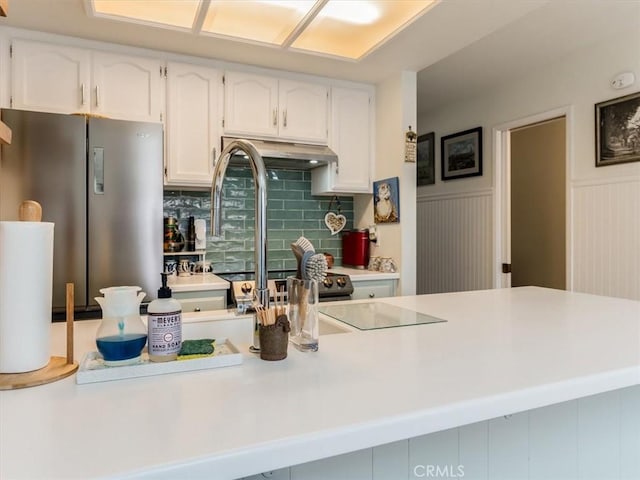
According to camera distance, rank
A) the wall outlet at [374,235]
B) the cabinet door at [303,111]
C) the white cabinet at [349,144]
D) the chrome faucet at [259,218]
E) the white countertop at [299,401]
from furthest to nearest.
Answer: the wall outlet at [374,235] → the white cabinet at [349,144] → the cabinet door at [303,111] → the chrome faucet at [259,218] → the white countertop at [299,401]

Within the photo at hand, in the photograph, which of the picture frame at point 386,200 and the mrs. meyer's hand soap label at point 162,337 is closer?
the mrs. meyer's hand soap label at point 162,337

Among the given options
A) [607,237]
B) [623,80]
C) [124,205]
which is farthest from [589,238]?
[124,205]

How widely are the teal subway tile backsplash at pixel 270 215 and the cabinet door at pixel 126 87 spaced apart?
60cm

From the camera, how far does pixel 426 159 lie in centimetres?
448

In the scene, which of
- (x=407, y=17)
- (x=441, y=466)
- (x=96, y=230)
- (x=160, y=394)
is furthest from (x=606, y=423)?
(x=96, y=230)

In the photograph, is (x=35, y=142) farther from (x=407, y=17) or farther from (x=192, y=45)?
(x=407, y=17)

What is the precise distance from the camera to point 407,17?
235 centimetres

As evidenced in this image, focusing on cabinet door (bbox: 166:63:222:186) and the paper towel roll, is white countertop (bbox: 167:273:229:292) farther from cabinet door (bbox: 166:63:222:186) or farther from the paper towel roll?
the paper towel roll

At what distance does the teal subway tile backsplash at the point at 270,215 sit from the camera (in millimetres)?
3045

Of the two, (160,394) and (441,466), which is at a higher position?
(160,394)

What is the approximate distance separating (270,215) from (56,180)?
1516mm

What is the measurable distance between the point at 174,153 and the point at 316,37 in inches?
47.9

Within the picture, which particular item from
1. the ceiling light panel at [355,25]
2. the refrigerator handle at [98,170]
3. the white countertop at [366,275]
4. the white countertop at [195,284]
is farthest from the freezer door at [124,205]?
the white countertop at [366,275]

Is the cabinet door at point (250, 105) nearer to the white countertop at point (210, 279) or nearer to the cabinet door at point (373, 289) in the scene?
the white countertop at point (210, 279)
